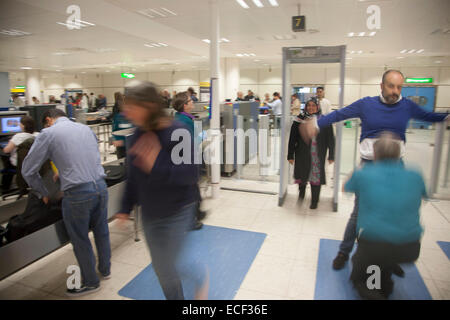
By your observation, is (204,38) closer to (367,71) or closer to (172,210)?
(172,210)

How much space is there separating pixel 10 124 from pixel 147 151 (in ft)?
15.2

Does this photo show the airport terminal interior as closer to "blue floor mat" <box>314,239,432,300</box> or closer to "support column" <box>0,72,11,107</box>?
"blue floor mat" <box>314,239,432,300</box>

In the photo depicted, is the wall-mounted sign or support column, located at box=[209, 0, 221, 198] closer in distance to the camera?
support column, located at box=[209, 0, 221, 198]

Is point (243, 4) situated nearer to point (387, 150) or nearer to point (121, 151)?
point (121, 151)

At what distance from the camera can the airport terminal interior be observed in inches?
101

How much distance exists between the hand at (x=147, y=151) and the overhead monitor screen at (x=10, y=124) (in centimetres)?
448

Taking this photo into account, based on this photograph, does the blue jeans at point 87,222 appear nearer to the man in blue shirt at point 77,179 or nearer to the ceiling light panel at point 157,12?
the man in blue shirt at point 77,179

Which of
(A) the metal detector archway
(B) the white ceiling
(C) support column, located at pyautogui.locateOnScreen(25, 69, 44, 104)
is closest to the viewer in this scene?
(A) the metal detector archway

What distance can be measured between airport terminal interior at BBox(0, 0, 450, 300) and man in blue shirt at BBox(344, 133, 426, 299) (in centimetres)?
13

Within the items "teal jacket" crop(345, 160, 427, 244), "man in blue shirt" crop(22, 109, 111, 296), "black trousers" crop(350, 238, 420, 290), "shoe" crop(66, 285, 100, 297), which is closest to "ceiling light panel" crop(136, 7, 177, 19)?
"man in blue shirt" crop(22, 109, 111, 296)

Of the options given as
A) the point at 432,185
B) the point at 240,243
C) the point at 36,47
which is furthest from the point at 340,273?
the point at 36,47

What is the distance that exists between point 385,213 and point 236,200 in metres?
3.04
